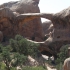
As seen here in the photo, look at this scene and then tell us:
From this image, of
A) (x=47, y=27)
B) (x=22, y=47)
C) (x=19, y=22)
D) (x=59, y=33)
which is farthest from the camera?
(x=47, y=27)

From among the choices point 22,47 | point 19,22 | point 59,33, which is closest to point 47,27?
point 19,22

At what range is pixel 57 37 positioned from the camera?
75.7ft

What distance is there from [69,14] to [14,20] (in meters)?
6.64

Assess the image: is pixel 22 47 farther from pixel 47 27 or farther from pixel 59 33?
pixel 47 27

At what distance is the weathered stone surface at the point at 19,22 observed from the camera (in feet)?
86.2

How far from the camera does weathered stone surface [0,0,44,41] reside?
86.2 ft

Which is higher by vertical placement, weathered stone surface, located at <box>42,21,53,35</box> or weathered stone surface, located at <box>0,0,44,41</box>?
weathered stone surface, located at <box>0,0,44,41</box>

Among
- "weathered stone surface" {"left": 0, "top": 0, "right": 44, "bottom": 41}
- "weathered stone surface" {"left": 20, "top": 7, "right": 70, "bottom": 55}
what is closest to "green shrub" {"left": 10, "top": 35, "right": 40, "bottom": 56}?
"weathered stone surface" {"left": 20, "top": 7, "right": 70, "bottom": 55}

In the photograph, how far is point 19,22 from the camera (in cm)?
2642

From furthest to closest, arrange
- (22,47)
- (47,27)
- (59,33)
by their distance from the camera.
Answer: (47,27)
(59,33)
(22,47)

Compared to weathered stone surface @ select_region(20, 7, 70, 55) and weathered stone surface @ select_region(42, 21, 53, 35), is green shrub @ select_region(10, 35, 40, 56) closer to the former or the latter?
weathered stone surface @ select_region(20, 7, 70, 55)

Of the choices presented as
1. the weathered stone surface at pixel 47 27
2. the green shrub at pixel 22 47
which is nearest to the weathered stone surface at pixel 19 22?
the weathered stone surface at pixel 47 27

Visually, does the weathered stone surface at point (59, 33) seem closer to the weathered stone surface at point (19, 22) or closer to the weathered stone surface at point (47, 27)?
the weathered stone surface at point (19, 22)

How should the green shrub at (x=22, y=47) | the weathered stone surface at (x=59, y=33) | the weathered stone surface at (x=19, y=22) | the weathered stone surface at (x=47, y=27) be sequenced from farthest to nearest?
the weathered stone surface at (x=47, y=27)
the weathered stone surface at (x=19, y=22)
the weathered stone surface at (x=59, y=33)
the green shrub at (x=22, y=47)
